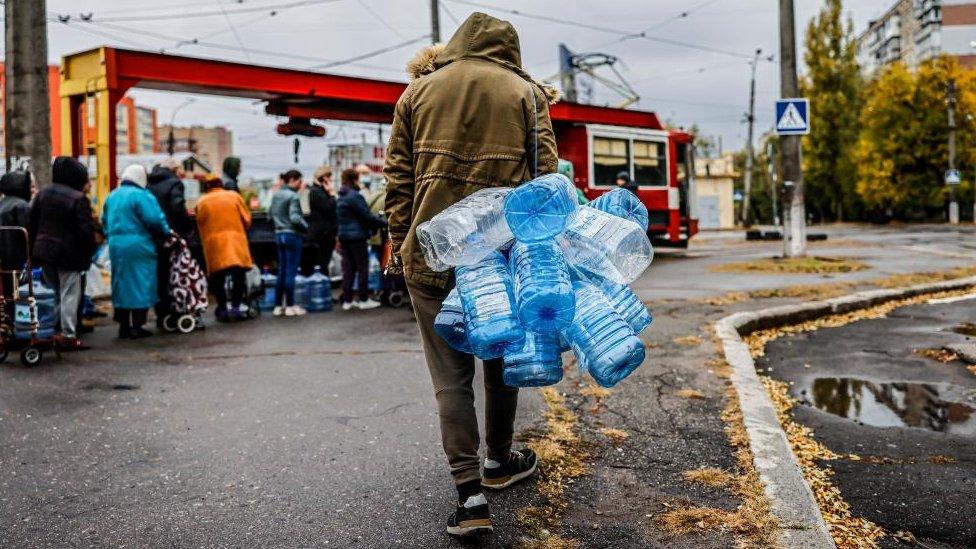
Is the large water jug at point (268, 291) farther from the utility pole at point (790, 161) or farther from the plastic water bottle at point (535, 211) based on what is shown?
the utility pole at point (790, 161)

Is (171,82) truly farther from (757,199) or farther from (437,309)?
(757,199)

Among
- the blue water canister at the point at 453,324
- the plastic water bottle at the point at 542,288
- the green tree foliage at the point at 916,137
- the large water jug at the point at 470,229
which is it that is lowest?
the blue water canister at the point at 453,324

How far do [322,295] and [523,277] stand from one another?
27.8ft

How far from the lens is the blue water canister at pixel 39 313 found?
303 inches

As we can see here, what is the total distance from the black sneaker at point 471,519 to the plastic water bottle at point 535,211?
1019 mm

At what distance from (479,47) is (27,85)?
29.1ft

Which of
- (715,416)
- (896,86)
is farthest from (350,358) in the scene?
(896,86)

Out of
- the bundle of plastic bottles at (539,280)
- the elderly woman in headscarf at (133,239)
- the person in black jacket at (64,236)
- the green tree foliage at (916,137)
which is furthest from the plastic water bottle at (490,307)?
the green tree foliage at (916,137)

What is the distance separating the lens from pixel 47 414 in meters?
5.48

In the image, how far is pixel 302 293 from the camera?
11211 millimetres

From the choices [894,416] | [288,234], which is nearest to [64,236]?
[288,234]

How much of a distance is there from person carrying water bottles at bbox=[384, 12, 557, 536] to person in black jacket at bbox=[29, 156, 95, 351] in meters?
5.61

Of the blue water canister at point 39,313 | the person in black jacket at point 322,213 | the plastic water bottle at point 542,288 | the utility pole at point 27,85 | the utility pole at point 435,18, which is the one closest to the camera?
the plastic water bottle at point 542,288

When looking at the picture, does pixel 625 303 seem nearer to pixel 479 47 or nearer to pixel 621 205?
pixel 621 205
